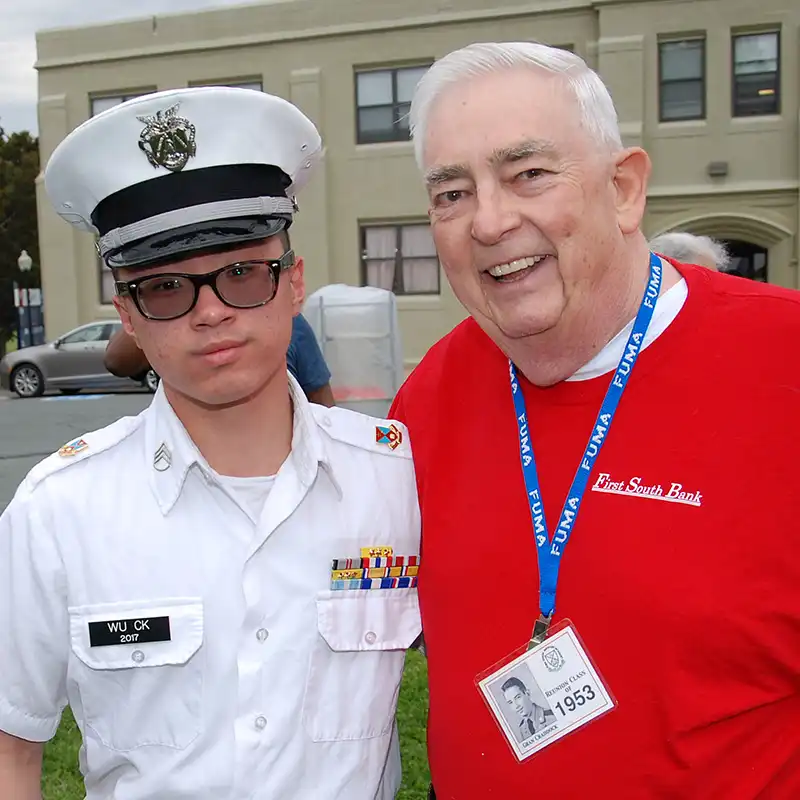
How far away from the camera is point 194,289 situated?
1.62 meters

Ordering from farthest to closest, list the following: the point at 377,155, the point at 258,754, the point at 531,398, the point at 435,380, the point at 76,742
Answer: the point at 377,155, the point at 76,742, the point at 435,380, the point at 531,398, the point at 258,754

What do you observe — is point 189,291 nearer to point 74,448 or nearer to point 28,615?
point 74,448

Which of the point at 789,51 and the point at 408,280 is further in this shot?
the point at 408,280

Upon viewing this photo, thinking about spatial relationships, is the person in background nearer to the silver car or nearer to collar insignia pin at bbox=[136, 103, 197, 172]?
collar insignia pin at bbox=[136, 103, 197, 172]

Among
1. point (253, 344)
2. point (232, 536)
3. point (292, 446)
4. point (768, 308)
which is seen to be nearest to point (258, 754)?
point (232, 536)

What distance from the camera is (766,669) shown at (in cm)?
150

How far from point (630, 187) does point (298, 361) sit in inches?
118

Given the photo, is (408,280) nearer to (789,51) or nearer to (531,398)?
(789,51)

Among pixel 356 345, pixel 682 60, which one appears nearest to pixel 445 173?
pixel 356 345

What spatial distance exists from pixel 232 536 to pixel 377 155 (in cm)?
1705

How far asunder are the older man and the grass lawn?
68.1 inches

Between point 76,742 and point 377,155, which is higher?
point 377,155

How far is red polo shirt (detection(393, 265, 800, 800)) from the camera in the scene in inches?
58.4

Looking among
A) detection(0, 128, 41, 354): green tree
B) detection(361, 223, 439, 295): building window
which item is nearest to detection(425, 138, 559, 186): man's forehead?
detection(361, 223, 439, 295): building window
